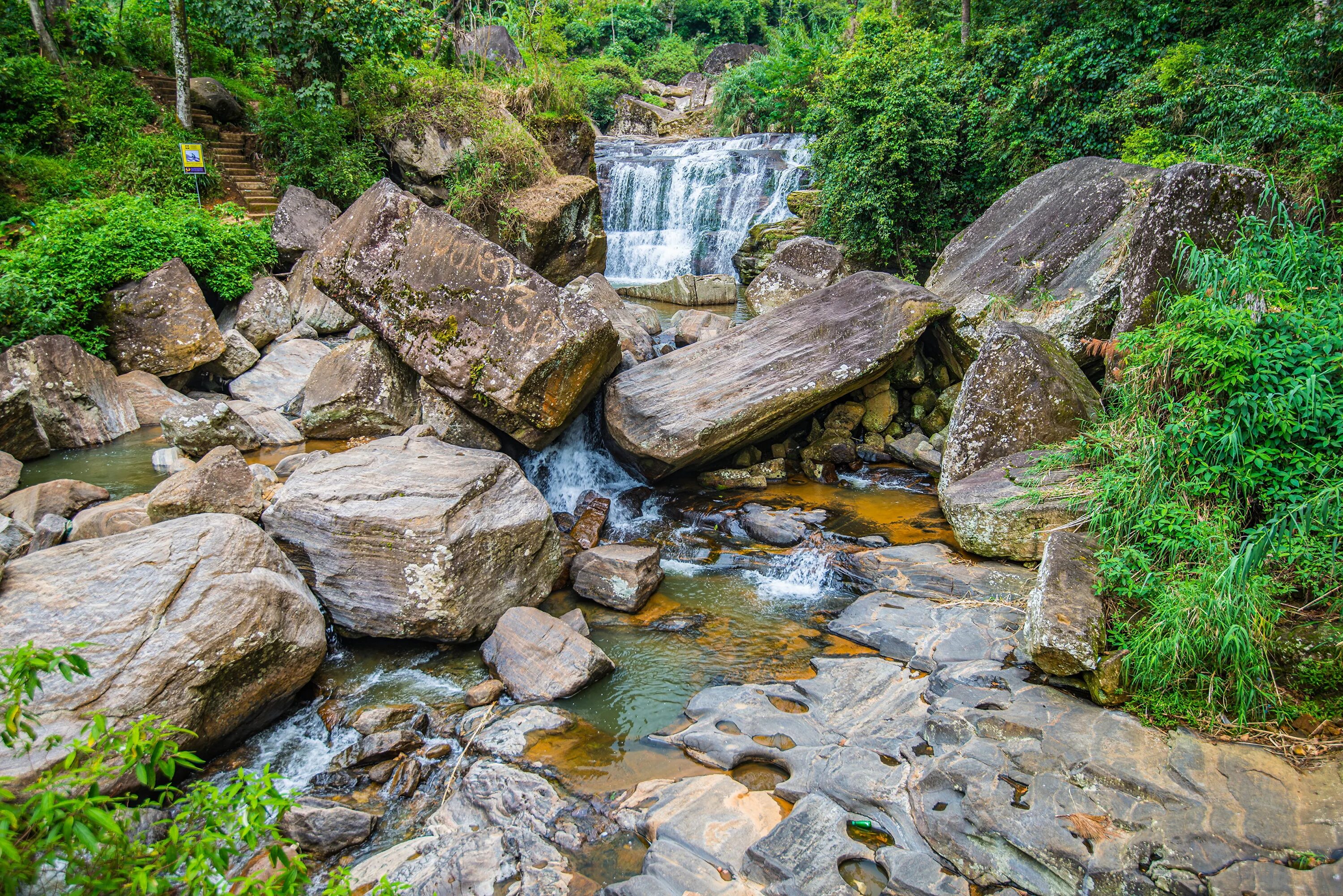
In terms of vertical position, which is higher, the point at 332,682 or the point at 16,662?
the point at 16,662

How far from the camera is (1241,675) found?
11.9ft

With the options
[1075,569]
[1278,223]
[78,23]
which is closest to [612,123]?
[78,23]

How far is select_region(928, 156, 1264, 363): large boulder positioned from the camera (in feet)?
19.3

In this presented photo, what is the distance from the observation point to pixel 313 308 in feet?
38.8

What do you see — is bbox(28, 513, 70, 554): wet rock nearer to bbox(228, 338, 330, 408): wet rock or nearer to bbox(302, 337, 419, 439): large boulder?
bbox(302, 337, 419, 439): large boulder

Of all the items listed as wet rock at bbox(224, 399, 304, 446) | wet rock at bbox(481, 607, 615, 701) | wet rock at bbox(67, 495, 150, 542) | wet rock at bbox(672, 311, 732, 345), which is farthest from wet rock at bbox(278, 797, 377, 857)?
wet rock at bbox(672, 311, 732, 345)

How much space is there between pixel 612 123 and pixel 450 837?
98.6 feet

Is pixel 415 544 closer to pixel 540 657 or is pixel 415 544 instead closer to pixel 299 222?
pixel 540 657

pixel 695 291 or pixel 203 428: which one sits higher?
pixel 695 291

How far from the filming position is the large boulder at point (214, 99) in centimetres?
1577

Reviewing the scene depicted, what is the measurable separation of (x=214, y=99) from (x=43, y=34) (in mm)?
3071

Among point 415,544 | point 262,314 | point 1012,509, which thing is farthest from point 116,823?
point 262,314

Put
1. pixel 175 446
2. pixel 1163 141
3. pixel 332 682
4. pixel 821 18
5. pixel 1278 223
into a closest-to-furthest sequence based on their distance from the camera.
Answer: pixel 332 682 < pixel 1278 223 < pixel 175 446 < pixel 1163 141 < pixel 821 18

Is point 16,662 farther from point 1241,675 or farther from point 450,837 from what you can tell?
point 1241,675
